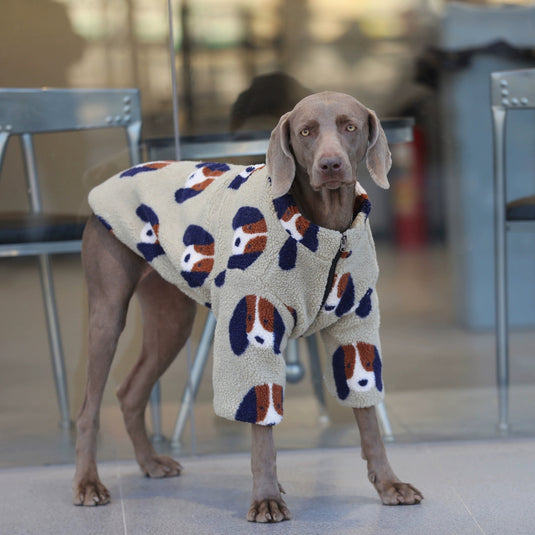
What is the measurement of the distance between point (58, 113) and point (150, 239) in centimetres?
64

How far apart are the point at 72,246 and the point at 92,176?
23 cm

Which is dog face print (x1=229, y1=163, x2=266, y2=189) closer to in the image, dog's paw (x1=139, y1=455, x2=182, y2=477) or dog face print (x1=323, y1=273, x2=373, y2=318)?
dog face print (x1=323, y1=273, x2=373, y2=318)

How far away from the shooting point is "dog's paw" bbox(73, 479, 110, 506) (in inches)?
99.2

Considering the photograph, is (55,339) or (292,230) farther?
(55,339)

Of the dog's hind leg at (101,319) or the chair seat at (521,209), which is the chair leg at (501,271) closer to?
the chair seat at (521,209)

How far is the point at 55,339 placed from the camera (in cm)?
301

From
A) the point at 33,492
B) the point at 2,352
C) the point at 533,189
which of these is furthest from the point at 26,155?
the point at 533,189

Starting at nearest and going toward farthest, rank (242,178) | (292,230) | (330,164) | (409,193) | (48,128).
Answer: (330,164) → (292,230) → (242,178) → (48,128) → (409,193)

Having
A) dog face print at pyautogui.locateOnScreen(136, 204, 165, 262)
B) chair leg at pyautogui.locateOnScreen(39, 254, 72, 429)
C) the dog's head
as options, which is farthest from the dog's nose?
chair leg at pyautogui.locateOnScreen(39, 254, 72, 429)

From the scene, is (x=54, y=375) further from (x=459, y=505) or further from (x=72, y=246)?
(x=459, y=505)

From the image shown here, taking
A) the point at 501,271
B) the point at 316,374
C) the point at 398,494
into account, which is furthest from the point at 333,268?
the point at 501,271

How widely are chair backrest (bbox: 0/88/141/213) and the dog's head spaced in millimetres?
826

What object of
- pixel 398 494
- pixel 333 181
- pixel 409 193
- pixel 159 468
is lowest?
pixel 159 468

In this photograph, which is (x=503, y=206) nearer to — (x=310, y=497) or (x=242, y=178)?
(x=242, y=178)
